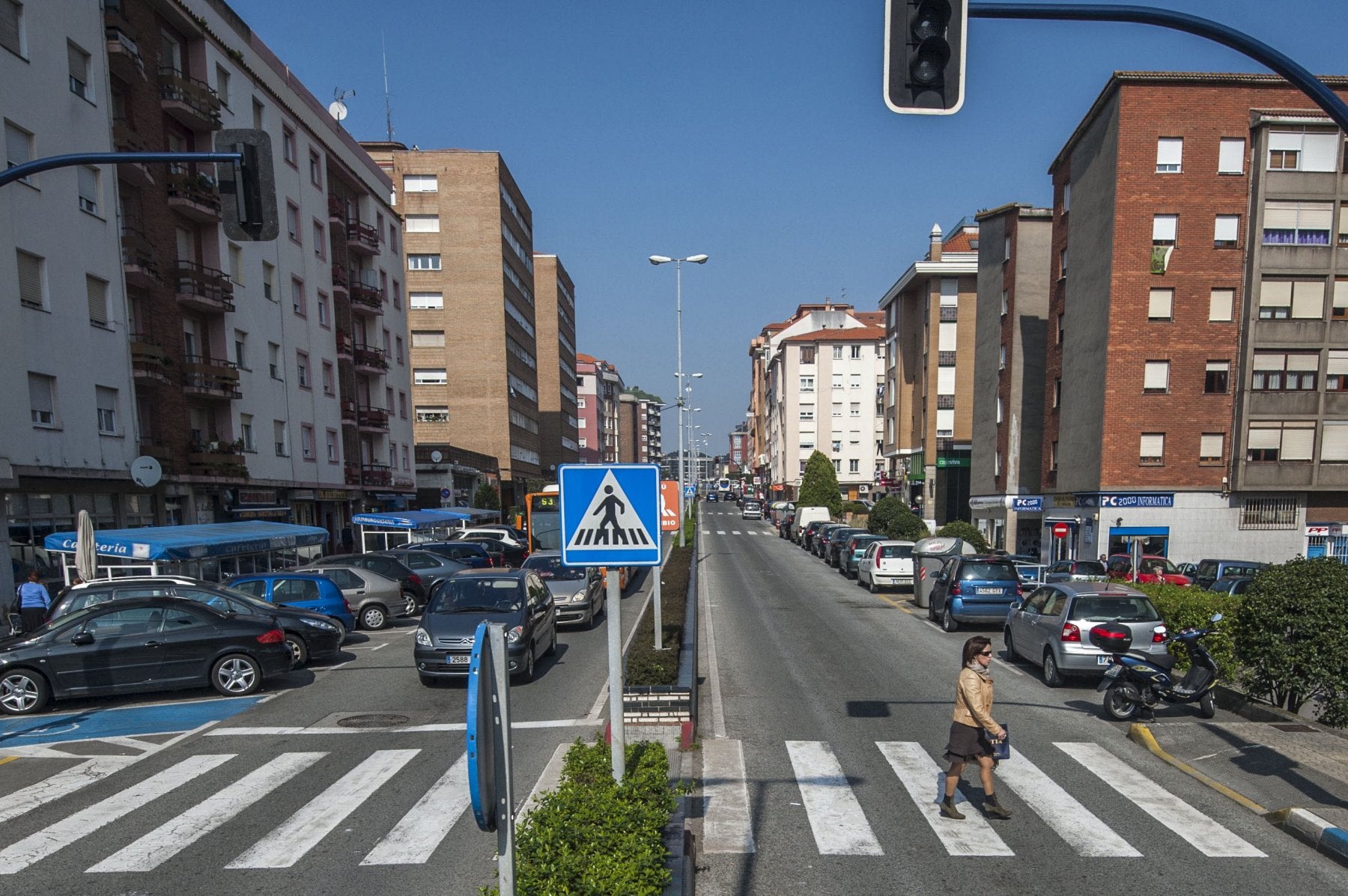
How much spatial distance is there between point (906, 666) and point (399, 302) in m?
39.4

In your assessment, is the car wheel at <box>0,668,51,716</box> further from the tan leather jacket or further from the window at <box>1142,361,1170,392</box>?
the window at <box>1142,361,1170,392</box>

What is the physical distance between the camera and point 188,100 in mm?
24938

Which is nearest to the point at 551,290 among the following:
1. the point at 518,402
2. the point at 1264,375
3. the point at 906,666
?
the point at 518,402

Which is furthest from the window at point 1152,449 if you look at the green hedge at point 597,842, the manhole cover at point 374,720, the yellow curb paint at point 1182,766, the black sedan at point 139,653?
the green hedge at point 597,842

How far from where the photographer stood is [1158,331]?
2962 cm

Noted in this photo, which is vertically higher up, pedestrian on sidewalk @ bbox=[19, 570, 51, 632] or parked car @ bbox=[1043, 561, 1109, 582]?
pedestrian on sidewalk @ bbox=[19, 570, 51, 632]

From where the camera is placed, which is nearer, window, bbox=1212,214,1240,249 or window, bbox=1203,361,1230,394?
window, bbox=1212,214,1240,249

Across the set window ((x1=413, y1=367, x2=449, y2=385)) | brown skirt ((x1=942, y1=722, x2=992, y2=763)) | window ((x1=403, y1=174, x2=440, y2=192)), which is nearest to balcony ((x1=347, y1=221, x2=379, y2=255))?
window ((x1=403, y1=174, x2=440, y2=192))

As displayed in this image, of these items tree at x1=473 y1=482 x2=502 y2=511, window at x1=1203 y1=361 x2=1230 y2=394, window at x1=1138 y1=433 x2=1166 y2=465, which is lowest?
tree at x1=473 y1=482 x2=502 y2=511

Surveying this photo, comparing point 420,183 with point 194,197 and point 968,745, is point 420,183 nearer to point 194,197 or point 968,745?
point 194,197

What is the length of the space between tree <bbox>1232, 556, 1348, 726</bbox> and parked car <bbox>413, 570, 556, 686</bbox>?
932 cm

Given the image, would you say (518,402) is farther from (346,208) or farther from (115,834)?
(115,834)

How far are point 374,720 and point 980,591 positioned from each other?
41.5ft

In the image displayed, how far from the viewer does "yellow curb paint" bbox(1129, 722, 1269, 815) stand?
6.96 m
